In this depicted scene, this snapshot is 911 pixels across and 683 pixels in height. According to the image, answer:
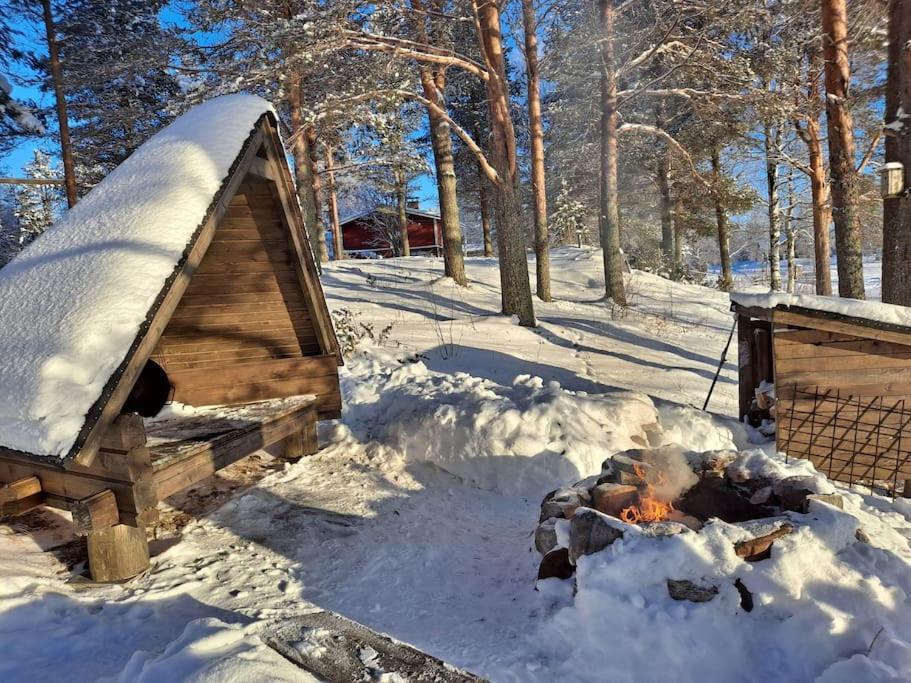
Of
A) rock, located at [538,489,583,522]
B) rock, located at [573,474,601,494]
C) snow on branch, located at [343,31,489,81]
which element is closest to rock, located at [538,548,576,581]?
rock, located at [538,489,583,522]

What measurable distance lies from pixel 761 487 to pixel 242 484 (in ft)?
14.5

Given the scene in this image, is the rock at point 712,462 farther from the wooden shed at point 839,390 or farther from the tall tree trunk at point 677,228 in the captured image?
the tall tree trunk at point 677,228

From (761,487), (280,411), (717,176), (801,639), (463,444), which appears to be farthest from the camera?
(717,176)

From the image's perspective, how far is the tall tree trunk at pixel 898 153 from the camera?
581 centimetres

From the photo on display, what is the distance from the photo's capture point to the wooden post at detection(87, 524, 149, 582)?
325 cm

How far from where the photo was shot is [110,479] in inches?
127

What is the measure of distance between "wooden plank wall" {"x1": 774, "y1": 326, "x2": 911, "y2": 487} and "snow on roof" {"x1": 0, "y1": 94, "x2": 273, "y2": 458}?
5.24m

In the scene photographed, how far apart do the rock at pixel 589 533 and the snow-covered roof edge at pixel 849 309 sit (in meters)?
3.15

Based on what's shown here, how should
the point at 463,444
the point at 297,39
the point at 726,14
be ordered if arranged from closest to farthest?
the point at 463,444 < the point at 297,39 < the point at 726,14

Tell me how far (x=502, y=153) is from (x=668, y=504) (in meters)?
8.32

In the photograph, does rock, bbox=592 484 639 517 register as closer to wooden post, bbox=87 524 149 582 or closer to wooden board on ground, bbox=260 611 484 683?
wooden board on ground, bbox=260 611 484 683

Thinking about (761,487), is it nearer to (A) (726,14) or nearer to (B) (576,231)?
(A) (726,14)

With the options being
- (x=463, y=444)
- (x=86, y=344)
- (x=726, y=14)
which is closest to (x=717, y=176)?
(x=726, y=14)

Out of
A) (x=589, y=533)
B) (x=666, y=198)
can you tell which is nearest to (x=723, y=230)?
(x=666, y=198)
